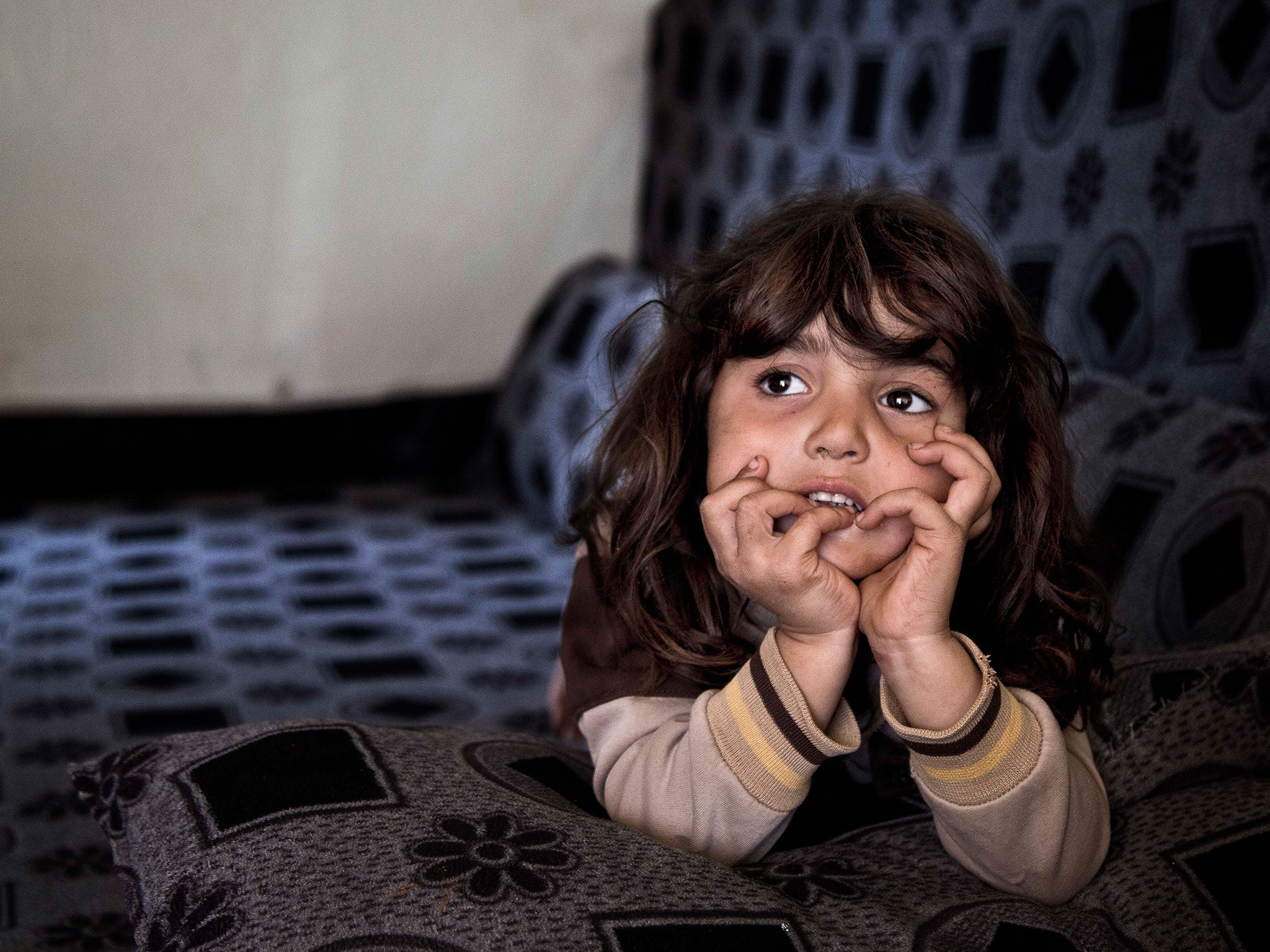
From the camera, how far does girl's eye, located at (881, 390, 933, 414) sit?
36.1 inches

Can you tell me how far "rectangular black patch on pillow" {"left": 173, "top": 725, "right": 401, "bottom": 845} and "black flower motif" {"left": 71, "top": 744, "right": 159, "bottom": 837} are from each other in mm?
48

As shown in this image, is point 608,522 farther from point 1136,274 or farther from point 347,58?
point 347,58

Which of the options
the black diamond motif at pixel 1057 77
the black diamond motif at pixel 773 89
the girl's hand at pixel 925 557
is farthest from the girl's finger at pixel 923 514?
the black diamond motif at pixel 773 89

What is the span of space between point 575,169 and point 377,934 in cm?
213

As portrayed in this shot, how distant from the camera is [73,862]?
113cm

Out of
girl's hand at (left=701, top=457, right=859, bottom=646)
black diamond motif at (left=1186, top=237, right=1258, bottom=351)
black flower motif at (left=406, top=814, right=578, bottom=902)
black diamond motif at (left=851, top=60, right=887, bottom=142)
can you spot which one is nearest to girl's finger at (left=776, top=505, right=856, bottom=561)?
girl's hand at (left=701, top=457, right=859, bottom=646)

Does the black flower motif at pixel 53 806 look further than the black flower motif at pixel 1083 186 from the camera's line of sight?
No

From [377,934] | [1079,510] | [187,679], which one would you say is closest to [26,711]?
[187,679]

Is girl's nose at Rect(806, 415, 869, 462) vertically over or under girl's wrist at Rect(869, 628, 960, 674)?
over

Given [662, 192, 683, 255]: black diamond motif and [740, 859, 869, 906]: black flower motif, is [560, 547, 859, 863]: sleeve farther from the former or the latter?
[662, 192, 683, 255]: black diamond motif

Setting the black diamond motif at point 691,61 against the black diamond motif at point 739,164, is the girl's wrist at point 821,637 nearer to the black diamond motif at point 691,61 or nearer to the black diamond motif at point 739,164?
the black diamond motif at point 739,164

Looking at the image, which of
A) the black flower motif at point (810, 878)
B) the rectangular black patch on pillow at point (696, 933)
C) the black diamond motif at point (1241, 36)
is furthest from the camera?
the black diamond motif at point (1241, 36)

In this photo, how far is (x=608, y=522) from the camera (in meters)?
1.07

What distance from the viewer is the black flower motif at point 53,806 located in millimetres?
1213
